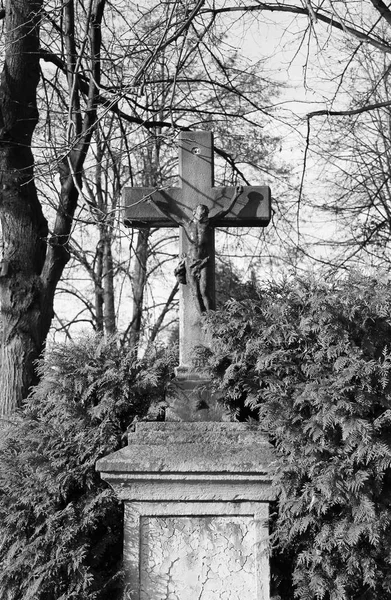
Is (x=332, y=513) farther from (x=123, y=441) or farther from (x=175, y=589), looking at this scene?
(x=123, y=441)

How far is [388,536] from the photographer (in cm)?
377

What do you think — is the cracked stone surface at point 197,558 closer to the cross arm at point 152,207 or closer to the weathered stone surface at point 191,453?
the weathered stone surface at point 191,453

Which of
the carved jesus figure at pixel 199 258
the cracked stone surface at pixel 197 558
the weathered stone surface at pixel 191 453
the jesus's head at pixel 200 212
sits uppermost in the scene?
the jesus's head at pixel 200 212

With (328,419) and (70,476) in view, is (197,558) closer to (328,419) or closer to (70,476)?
(70,476)

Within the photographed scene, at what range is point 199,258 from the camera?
459cm

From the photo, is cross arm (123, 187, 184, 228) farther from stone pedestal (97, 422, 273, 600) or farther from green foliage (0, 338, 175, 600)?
stone pedestal (97, 422, 273, 600)

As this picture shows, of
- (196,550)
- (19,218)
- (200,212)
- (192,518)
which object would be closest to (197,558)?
(196,550)

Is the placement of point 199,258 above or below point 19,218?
below

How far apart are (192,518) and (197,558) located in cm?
22

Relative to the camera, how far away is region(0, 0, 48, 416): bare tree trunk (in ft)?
21.8

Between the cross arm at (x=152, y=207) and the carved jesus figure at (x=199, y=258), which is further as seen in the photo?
the cross arm at (x=152, y=207)

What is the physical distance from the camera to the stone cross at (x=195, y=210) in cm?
457

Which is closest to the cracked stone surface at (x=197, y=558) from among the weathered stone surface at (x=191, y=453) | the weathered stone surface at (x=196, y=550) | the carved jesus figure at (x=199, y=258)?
the weathered stone surface at (x=196, y=550)

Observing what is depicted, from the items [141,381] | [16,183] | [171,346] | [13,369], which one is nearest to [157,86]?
[16,183]
